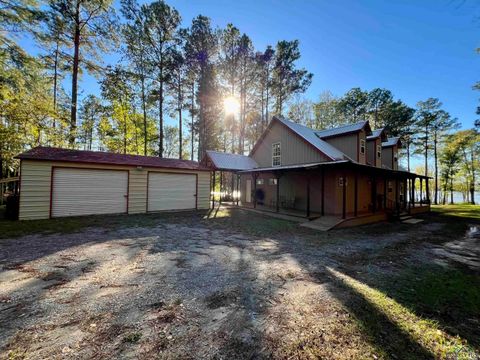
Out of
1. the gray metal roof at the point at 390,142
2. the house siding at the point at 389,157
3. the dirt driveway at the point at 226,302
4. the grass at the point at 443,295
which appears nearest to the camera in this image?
the dirt driveway at the point at 226,302

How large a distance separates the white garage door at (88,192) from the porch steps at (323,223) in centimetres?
928

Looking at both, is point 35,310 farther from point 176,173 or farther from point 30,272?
point 176,173

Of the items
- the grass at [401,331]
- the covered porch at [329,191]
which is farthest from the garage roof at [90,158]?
the grass at [401,331]

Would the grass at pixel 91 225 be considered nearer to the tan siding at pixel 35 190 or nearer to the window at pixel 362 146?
the tan siding at pixel 35 190

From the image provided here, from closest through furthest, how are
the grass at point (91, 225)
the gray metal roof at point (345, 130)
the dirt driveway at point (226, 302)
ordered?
1. the dirt driveway at point (226, 302)
2. the grass at point (91, 225)
3. the gray metal roof at point (345, 130)

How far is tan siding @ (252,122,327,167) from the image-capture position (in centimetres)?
1305

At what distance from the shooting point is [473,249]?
6.80 m

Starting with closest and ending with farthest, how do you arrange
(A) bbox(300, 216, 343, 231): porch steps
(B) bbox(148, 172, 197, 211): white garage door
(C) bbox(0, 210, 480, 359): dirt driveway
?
(C) bbox(0, 210, 480, 359): dirt driveway < (A) bbox(300, 216, 343, 231): porch steps < (B) bbox(148, 172, 197, 211): white garage door

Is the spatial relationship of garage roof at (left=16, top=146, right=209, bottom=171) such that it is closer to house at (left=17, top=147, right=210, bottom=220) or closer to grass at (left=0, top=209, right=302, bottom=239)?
house at (left=17, top=147, right=210, bottom=220)

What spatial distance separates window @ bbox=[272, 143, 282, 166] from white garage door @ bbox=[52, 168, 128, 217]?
9830 mm

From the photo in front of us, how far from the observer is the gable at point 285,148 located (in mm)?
13000

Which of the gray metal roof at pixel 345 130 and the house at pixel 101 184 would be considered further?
the gray metal roof at pixel 345 130

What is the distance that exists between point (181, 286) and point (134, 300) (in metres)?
0.74

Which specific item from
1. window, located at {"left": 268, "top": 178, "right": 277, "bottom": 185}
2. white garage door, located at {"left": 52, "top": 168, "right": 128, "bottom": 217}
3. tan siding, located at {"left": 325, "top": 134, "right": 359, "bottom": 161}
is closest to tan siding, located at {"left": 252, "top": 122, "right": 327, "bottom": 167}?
window, located at {"left": 268, "top": 178, "right": 277, "bottom": 185}
